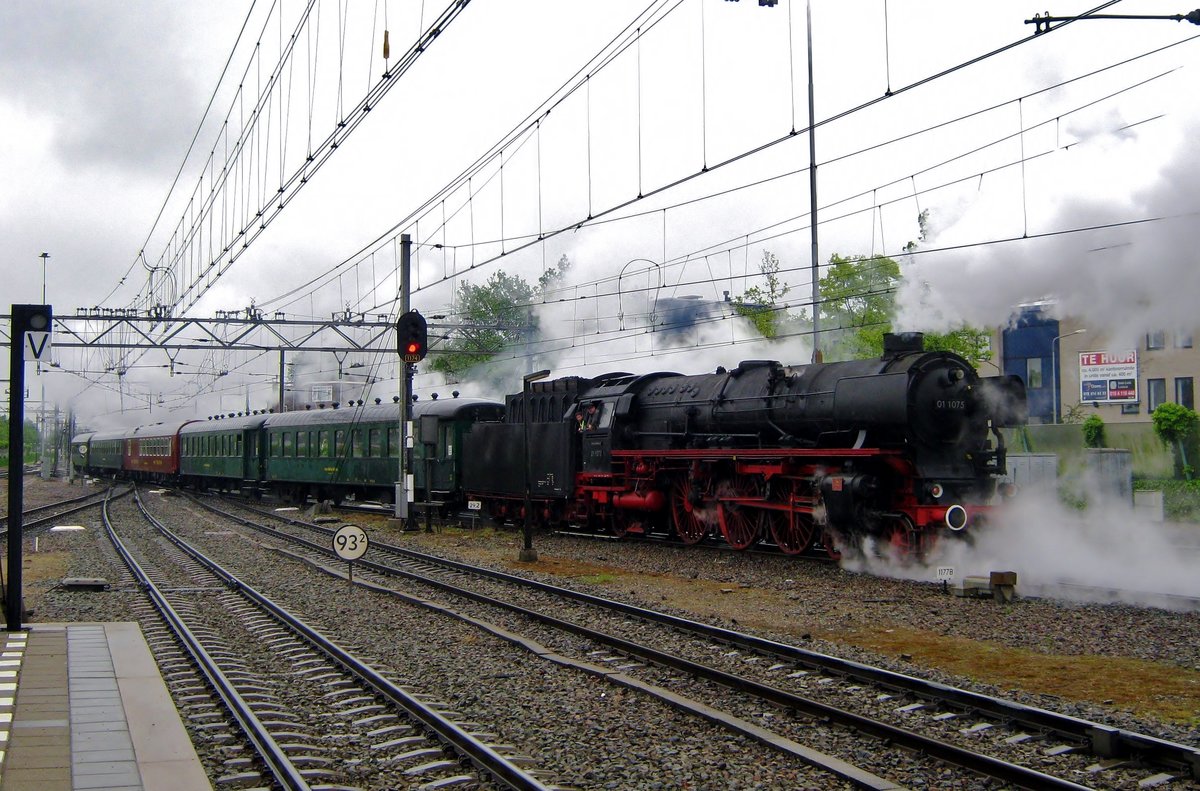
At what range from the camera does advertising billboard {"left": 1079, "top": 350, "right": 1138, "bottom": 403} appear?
32969mm

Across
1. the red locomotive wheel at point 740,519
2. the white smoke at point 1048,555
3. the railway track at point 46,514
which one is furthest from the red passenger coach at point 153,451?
the white smoke at point 1048,555

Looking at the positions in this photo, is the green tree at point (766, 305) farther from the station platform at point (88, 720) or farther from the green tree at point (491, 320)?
the station platform at point (88, 720)

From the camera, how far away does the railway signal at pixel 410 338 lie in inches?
892

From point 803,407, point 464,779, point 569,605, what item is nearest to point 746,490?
point 803,407

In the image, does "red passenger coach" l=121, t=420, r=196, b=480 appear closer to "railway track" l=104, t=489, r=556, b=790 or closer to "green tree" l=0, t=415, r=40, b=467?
"green tree" l=0, t=415, r=40, b=467

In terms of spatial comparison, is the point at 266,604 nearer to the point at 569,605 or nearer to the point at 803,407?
the point at 569,605

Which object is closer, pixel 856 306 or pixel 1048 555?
pixel 1048 555

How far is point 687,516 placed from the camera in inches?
763

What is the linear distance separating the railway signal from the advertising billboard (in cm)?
2114

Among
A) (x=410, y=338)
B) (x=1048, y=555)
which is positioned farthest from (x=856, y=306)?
(x=1048, y=555)

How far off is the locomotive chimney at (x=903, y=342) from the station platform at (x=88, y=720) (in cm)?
1074

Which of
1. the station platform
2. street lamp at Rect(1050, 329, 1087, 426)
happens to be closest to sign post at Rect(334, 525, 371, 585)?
the station platform

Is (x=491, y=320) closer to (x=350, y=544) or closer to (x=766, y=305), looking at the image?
(x=766, y=305)

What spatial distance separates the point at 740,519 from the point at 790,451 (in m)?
2.26
